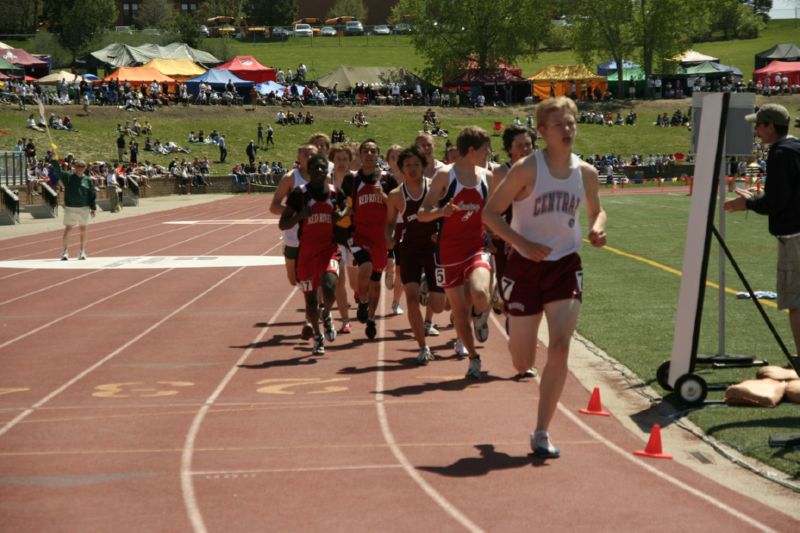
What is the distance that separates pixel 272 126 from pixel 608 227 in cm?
4450

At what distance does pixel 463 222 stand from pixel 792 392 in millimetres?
3048

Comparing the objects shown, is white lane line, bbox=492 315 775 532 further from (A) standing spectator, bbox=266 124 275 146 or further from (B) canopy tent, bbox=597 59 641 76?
(B) canopy tent, bbox=597 59 641 76

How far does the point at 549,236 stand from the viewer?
738cm

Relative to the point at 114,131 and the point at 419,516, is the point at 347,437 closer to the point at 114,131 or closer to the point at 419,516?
the point at 419,516

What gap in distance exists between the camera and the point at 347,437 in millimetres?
8195

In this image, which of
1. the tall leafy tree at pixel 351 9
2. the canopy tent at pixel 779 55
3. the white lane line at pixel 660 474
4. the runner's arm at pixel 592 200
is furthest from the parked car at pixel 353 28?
the runner's arm at pixel 592 200

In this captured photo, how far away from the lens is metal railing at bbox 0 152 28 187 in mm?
37125

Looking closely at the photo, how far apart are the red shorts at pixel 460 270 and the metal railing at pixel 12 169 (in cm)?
2890

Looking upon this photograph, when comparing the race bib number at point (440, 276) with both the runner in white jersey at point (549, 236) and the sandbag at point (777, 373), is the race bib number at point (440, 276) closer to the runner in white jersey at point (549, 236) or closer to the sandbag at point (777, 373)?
the sandbag at point (777, 373)

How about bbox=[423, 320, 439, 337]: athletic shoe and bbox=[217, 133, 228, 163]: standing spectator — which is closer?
bbox=[423, 320, 439, 337]: athletic shoe

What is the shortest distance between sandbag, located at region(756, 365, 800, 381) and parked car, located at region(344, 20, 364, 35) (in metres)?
134

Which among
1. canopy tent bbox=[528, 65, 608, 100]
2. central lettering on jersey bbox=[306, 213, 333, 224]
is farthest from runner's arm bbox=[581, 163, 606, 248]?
Result: canopy tent bbox=[528, 65, 608, 100]

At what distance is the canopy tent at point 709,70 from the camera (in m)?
90.6

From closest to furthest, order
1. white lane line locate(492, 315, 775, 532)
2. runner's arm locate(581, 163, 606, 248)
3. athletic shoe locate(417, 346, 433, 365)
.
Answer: white lane line locate(492, 315, 775, 532) < runner's arm locate(581, 163, 606, 248) < athletic shoe locate(417, 346, 433, 365)
